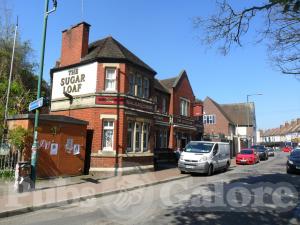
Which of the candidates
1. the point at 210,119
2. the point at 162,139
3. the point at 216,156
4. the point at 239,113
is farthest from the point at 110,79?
the point at 239,113

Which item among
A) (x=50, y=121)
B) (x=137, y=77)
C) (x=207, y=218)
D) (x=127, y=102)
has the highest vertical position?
(x=137, y=77)

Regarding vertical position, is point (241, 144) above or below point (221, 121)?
below

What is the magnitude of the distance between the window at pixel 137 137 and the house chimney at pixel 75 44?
5.67 meters

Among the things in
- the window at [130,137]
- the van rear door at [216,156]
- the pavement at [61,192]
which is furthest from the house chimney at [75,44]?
the van rear door at [216,156]

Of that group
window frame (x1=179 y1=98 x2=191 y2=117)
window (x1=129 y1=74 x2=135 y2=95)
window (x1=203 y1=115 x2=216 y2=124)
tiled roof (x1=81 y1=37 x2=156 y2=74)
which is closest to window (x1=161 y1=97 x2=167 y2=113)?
window frame (x1=179 y1=98 x2=191 y2=117)

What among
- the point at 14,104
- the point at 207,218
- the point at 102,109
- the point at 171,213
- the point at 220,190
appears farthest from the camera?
the point at 14,104

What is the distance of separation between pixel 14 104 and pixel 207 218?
18949 millimetres

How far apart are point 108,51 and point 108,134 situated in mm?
5241

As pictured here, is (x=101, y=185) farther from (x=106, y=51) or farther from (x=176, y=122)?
(x=176, y=122)

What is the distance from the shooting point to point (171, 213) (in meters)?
9.91

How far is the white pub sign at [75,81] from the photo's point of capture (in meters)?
21.4

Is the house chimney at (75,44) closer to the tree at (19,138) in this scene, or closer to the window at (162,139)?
the tree at (19,138)

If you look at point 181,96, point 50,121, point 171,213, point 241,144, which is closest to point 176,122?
point 181,96

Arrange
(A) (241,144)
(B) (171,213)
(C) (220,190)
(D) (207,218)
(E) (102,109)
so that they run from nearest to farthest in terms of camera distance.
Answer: (D) (207,218) → (B) (171,213) → (C) (220,190) → (E) (102,109) → (A) (241,144)
